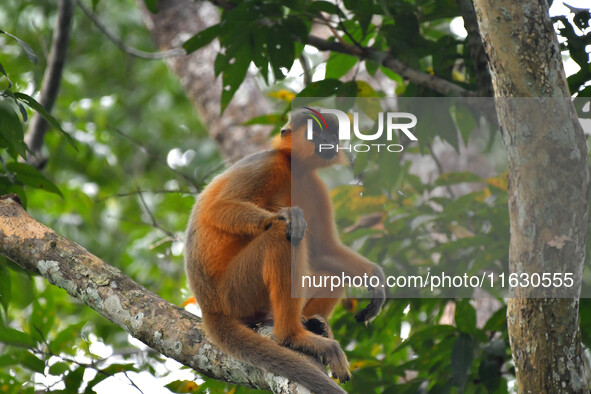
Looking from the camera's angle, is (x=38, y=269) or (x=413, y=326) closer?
(x=38, y=269)

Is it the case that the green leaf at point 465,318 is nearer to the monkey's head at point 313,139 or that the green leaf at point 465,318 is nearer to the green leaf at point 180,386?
the monkey's head at point 313,139

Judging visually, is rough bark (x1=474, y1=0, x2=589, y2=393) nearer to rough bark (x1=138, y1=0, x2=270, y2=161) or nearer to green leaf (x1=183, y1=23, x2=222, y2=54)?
green leaf (x1=183, y1=23, x2=222, y2=54)

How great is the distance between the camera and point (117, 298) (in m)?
3.88

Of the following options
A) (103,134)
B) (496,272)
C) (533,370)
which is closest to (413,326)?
(496,272)

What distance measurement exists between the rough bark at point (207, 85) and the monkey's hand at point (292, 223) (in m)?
3.35

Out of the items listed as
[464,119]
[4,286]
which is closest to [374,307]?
[464,119]

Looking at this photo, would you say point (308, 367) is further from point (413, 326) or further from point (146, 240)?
point (146, 240)

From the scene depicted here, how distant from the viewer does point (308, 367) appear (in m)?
3.40

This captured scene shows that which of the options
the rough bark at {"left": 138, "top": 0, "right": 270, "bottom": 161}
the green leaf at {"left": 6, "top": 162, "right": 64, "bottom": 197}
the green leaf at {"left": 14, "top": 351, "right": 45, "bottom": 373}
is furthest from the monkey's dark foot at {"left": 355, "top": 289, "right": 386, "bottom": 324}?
the rough bark at {"left": 138, "top": 0, "right": 270, "bottom": 161}

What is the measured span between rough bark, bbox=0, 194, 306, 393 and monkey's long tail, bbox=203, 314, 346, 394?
0.21 ft

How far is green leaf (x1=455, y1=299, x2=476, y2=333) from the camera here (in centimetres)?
448

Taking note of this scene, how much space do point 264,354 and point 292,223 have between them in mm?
838

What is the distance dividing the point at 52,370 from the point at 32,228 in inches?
42.7

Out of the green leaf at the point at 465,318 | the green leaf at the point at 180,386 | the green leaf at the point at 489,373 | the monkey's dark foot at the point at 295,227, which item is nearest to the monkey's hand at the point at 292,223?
the monkey's dark foot at the point at 295,227
